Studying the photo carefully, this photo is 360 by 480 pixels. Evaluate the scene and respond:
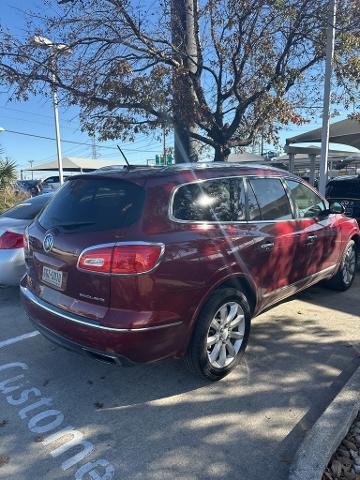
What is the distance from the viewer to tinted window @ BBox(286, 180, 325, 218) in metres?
4.51

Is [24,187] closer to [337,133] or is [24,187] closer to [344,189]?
[337,133]

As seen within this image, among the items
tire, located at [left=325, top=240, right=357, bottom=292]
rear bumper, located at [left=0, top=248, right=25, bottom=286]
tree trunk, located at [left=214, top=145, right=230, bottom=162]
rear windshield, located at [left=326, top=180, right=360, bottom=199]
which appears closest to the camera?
rear bumper, located at [left=0, top=248, right=25, bottom=286]

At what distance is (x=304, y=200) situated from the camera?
4.72m

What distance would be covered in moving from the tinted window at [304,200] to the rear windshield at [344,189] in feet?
9.64

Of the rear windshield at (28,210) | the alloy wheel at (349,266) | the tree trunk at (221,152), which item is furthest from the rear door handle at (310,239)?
the tree trunk at (221,152)

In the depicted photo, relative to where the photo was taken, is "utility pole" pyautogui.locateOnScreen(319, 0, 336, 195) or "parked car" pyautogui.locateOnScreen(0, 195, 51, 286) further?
"utility pole" pyautogui.locateOnScreen(319, 0, 336, 195)

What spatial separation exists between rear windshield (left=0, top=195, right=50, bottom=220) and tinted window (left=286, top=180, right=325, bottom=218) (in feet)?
11.6

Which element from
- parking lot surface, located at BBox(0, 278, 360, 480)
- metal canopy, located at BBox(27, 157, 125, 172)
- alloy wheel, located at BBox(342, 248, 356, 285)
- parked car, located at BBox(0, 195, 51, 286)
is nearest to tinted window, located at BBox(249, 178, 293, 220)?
parking lot surface, located at BBox(0, 278, 360, 480)

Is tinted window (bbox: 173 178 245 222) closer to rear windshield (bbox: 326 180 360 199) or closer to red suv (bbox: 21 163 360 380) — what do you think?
red suv (bbox: 21 163 360 380)

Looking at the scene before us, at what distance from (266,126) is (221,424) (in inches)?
266

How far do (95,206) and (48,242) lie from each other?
0.48m

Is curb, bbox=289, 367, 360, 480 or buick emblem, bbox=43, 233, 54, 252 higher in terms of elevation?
buick emblem, bbox=43, 233, 54, 252

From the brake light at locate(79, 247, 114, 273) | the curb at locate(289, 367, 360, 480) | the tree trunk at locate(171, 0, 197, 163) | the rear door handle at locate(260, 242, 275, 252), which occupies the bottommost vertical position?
the curb at locate(289, 367, 360, 480)

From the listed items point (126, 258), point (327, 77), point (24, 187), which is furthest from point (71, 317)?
point (24, 187)
